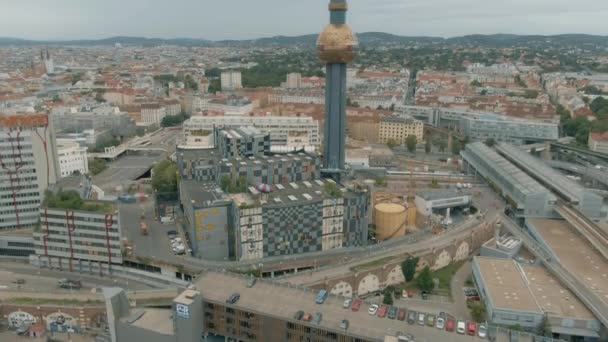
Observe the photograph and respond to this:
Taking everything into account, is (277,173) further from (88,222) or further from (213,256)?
(88,222)

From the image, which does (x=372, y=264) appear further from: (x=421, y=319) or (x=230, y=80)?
(x=230, y=80)

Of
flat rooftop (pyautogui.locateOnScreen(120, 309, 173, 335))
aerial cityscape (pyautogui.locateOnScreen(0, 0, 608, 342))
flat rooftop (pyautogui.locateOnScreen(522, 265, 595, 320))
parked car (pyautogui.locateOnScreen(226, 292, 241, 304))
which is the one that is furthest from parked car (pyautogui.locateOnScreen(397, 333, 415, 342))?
flat rooftop (pyautogui.locateOnScreen(522, 265, 595, 320))

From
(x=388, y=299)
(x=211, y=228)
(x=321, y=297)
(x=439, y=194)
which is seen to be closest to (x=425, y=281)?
(x=388, y=299)

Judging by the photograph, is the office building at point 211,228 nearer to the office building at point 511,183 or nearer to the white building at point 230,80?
the office building at point 511,183

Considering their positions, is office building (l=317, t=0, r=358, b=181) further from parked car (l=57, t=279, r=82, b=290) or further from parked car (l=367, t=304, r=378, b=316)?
parked car (l=367, t=304, r=378, b=316)

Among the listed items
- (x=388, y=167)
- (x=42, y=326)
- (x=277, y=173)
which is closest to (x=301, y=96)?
(x=388, y=167)

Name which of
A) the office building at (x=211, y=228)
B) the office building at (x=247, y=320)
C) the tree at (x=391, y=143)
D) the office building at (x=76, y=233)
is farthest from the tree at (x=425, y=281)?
the tree at (x=391, y=143)
